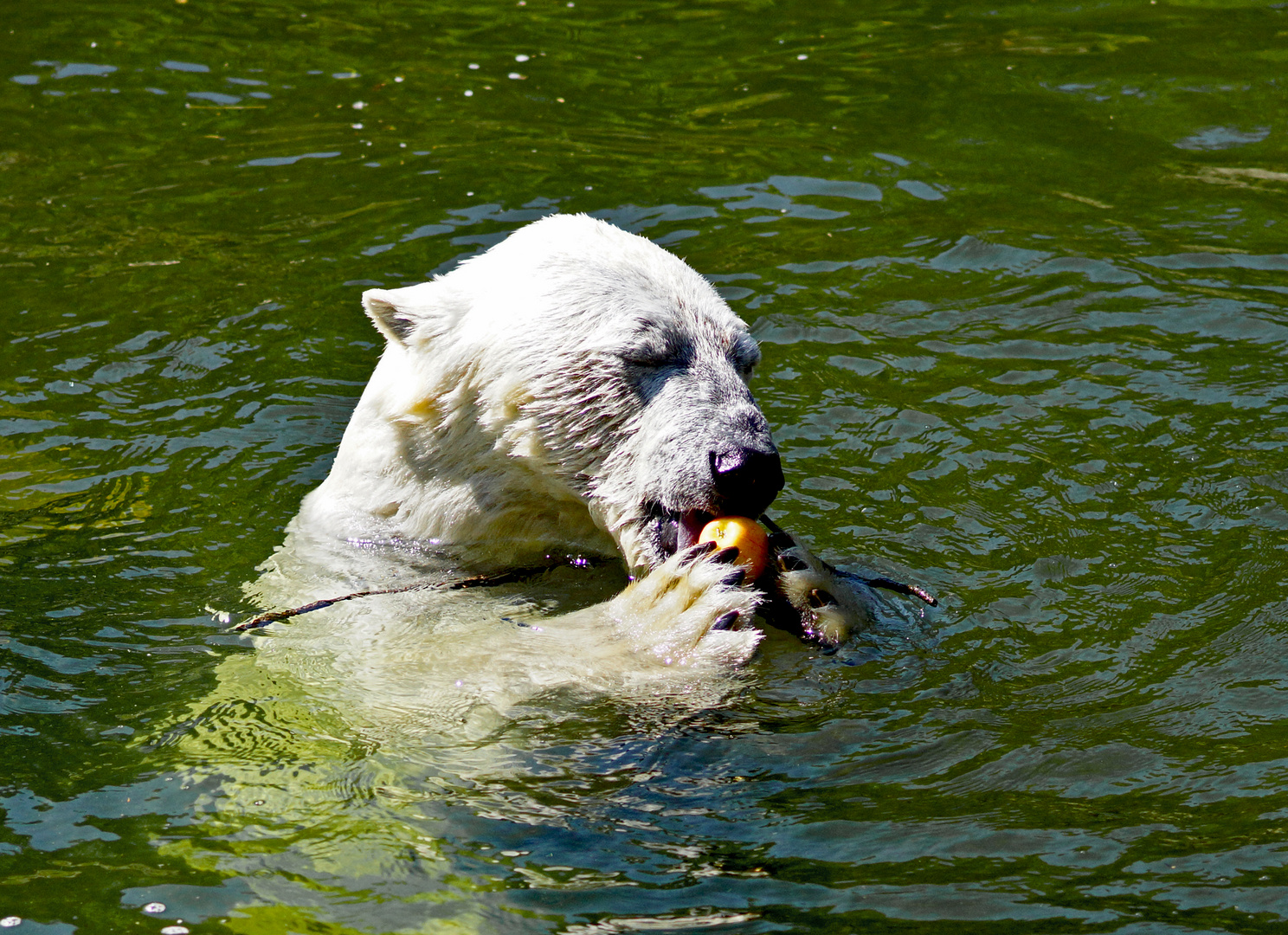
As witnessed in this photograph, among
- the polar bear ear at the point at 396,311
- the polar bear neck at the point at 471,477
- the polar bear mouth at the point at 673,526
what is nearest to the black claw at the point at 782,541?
the polar bear mouth at the point at 673,526

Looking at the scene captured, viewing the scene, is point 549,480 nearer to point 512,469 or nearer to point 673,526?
point 512,469

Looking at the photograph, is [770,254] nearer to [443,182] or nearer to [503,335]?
[443,182]

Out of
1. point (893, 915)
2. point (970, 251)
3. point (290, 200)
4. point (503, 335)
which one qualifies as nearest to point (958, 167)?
point (970, 251)

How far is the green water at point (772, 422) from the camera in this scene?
4.29m

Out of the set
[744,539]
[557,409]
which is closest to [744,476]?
[744,539]

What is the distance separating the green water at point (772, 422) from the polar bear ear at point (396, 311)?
1.36m

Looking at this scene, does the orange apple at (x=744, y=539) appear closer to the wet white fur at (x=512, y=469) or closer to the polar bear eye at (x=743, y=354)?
the wet white fur at (x=512, y=469)

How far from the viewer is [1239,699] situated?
5.03 meters

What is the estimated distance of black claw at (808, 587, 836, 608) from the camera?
513cm

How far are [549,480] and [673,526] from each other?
0.58 m

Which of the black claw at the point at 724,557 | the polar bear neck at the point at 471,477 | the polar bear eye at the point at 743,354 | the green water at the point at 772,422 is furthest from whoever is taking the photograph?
the polar bear eye at the point at 743,354

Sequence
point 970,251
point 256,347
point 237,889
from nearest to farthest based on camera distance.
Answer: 1. point 237,889
2. point 256,347
3. point 970,251

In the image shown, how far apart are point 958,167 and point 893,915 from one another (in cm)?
722

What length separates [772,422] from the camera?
7.54 m
